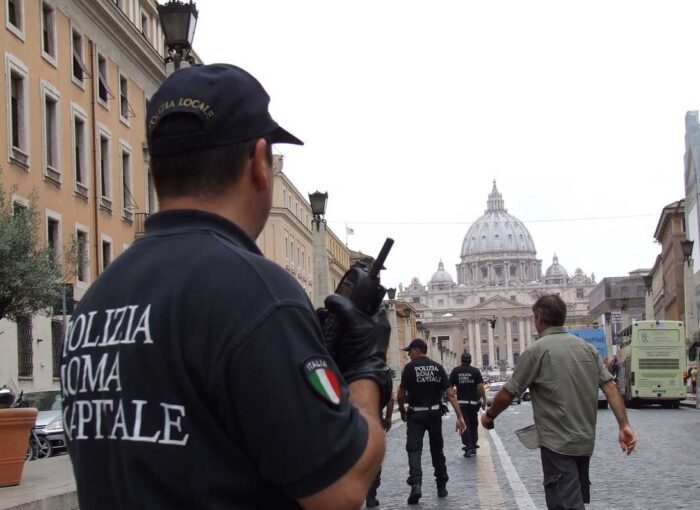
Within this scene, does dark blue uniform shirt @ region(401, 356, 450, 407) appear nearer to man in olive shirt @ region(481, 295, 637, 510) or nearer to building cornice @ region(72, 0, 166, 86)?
man in olive shirt @ region(481, 295, 637, 510)

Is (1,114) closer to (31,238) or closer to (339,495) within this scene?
(31,238)

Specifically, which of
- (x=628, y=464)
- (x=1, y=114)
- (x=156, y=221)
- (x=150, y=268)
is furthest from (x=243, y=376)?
(x=1, y=114)

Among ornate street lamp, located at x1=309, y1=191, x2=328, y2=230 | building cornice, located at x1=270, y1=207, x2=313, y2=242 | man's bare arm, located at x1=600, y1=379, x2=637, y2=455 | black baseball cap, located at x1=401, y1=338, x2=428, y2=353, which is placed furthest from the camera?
building cornice, located at x1=270, y1=207, x2=313, y2=242

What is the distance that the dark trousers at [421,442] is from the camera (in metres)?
13.2

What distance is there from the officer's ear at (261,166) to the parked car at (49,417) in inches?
711

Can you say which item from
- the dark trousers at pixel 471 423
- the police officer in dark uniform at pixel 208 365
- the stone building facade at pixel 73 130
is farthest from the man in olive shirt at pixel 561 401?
the stone building facade at pixel 73 130

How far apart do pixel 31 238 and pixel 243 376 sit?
1939 centimetres

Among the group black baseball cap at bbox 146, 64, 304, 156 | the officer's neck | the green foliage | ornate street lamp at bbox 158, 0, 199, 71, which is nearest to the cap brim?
black baseball cap at bbox 146, 64, 304, 156

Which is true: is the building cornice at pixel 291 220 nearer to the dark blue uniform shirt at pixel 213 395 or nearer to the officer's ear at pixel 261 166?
the officer's ear at pixel 261 166

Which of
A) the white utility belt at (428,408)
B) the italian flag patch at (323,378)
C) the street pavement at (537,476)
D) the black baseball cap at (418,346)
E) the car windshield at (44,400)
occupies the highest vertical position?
the black baseball cap at (418,346)

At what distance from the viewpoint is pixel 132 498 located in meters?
2.27

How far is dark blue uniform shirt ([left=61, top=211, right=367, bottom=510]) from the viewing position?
220 cm

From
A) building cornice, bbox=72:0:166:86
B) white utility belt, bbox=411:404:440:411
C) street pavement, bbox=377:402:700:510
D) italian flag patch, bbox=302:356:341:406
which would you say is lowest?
street pavement, bbox=377:402:700:510

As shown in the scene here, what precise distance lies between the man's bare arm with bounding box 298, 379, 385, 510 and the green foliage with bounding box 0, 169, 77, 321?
17.3 metres
